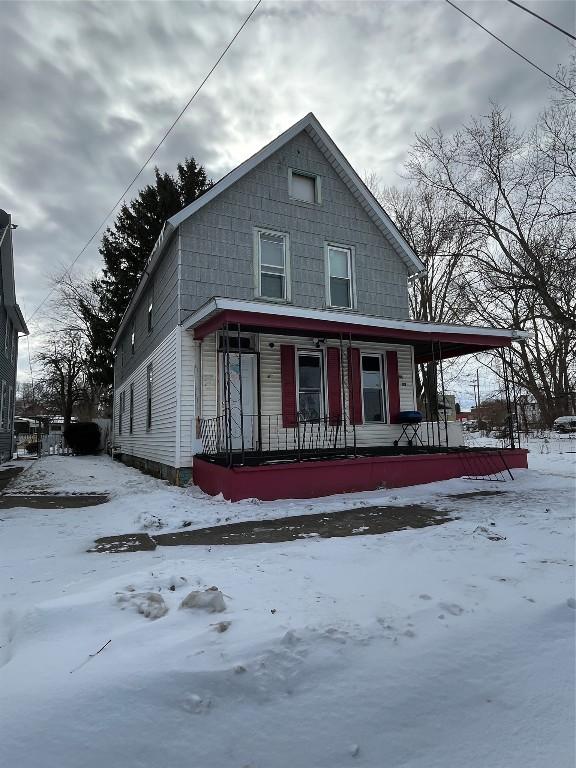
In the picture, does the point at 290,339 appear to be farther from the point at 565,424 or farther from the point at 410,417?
the point at 565,424

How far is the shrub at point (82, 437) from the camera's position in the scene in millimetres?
20922

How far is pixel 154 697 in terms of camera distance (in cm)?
207

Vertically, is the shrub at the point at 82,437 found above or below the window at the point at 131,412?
below

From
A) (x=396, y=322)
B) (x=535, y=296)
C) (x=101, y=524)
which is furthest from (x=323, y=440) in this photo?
(x=535, y=296)

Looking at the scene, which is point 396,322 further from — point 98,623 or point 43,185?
point 43,185

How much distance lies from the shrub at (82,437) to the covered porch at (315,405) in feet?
45.4

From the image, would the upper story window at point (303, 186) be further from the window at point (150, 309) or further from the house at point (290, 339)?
the window at point (150, 309)

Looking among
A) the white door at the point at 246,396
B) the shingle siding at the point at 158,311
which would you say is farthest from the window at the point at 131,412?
the white door at the point at 246,396

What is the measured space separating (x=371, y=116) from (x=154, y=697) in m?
11.2

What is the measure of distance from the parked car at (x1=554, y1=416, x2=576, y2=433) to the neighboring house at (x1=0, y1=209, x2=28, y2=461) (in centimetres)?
2482

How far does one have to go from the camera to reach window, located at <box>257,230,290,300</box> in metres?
10.6

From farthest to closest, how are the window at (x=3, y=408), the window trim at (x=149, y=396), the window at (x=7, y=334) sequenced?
the window at (x=7, y=334) < the window at (x=3, y=408) < the window trim at (x=149, y=396)

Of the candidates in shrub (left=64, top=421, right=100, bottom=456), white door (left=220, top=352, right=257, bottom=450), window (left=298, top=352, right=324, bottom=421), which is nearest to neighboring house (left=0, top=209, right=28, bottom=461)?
shrub (left=64, top=421, right=100, bottom=456)

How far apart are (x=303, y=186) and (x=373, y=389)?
544 cm
